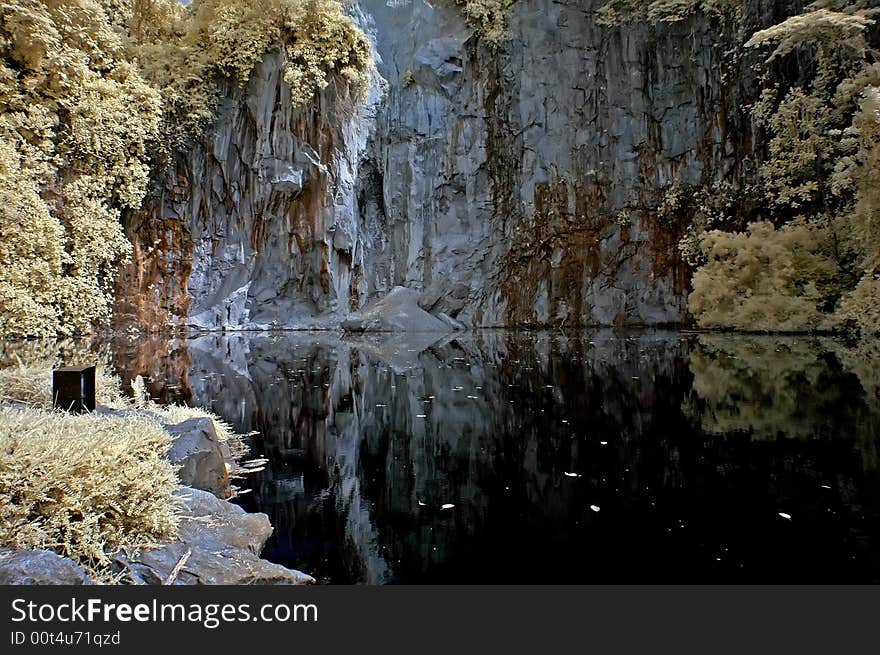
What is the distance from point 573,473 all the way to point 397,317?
1925cm

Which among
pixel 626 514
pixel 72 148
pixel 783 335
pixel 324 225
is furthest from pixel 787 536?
pixel 324 225

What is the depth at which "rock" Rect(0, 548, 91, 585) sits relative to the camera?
79.1 inches

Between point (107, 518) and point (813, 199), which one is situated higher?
point (813, 199)

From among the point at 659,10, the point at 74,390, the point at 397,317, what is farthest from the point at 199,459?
the point at 659,10

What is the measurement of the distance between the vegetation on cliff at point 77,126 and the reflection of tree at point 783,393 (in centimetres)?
725

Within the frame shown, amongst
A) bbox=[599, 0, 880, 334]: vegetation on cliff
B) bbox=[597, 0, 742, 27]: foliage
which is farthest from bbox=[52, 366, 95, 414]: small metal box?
bbox=[597, 0, 742, 27]: foliage

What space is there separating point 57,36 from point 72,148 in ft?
5.74

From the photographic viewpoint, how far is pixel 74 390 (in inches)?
178

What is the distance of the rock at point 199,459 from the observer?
371cm

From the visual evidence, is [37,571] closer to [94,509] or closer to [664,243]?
[94,509]

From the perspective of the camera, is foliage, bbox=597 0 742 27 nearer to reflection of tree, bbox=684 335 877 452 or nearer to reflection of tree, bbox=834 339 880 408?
reflection of tree, bbox=834 339 880 408

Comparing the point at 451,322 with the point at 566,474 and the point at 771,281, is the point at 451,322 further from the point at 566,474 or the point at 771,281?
the point at 566,474

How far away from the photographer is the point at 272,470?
4.35 m

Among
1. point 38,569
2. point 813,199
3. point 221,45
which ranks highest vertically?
point 221,45
